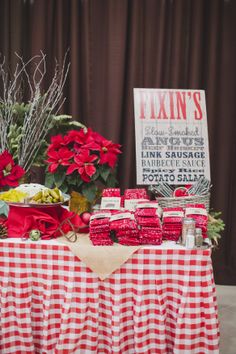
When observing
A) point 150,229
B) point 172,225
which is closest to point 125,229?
point 150,229

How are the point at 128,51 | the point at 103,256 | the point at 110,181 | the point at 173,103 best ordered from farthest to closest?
the point at 128,51 < the point at 173,103 < the point at 110,181 < the point at 103,256

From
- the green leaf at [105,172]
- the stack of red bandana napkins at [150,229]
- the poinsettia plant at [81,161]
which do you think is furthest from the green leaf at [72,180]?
the stack of red bandana napkins at [150,229]

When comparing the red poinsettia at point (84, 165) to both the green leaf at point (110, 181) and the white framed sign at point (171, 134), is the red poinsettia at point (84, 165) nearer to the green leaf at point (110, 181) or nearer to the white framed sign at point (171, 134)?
the green leaf at point (110, 181)

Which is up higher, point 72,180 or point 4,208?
point 72,180

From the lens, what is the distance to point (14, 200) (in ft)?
5.36

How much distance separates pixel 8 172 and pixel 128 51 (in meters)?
1.54

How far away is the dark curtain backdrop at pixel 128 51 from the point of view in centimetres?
278

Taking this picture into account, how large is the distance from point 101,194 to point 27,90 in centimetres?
143

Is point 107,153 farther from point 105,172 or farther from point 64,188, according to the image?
point 64,188

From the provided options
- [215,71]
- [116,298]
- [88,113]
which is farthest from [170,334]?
[215,71]

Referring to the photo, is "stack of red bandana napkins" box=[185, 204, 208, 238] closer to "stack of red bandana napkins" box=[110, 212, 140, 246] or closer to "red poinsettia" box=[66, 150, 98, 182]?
"stack of red bandana napkins" box=[110, 212, 140, 246]

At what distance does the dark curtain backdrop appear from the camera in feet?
9.12

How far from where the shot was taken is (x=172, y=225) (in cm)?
160

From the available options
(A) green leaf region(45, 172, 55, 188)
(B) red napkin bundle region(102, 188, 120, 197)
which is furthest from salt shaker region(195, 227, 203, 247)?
(A) green leaf region(45, 172, 55, 188)
